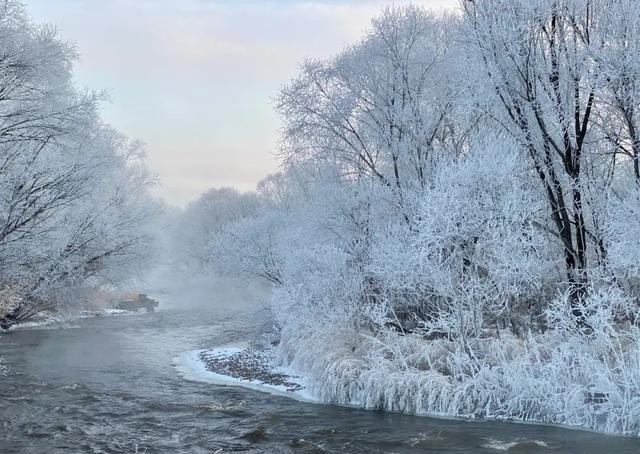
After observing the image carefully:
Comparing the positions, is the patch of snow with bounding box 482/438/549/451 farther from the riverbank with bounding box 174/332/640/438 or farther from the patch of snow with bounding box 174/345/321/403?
the patch of snow with bounding box 174/345/321/403

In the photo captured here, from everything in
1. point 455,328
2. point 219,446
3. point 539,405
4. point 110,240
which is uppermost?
point 110,240

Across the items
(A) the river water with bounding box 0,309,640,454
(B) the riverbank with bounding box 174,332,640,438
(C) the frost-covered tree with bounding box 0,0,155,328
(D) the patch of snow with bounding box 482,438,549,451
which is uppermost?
(C) the frost-covered tree with bounding box 0,0,155,328

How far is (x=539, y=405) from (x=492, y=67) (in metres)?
8.84

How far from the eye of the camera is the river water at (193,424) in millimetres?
10633

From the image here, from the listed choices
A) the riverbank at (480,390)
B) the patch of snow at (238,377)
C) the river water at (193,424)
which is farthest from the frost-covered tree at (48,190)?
the riverbank at (480,390)

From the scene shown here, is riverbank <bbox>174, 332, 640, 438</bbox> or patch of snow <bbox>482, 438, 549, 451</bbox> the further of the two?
riverbank <bbox>174, 332, 640, 438</bbox>

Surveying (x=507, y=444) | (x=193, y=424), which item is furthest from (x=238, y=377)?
(x=507, y=444)

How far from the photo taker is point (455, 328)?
575 inches

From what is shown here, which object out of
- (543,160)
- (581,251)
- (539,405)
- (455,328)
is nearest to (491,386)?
(539,405)

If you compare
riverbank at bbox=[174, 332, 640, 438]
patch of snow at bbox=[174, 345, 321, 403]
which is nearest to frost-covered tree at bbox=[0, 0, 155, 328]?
patch of snow at bbox=[174, 345, 321, 403]

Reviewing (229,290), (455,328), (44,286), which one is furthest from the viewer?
(229,290)

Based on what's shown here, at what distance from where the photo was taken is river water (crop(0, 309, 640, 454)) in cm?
1063

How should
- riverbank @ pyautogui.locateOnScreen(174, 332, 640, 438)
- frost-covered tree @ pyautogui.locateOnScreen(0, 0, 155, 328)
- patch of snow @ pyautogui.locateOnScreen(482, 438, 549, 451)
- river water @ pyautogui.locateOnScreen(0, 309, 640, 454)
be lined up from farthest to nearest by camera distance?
frost-covered tree @ pyautogui.locateOnScreen(0, 0, 155, 328) → riverbank @ pyautogui.locateOnScreen(174, 332, 640, 438) → river water @ pyautogui.locateOnScreen(0, 309, 640, 454) → patch of snow @ pyautogui.locateOnScreen(482, 438, 549, 451)

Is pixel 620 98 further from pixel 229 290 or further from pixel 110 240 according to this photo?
pixel 229 290
